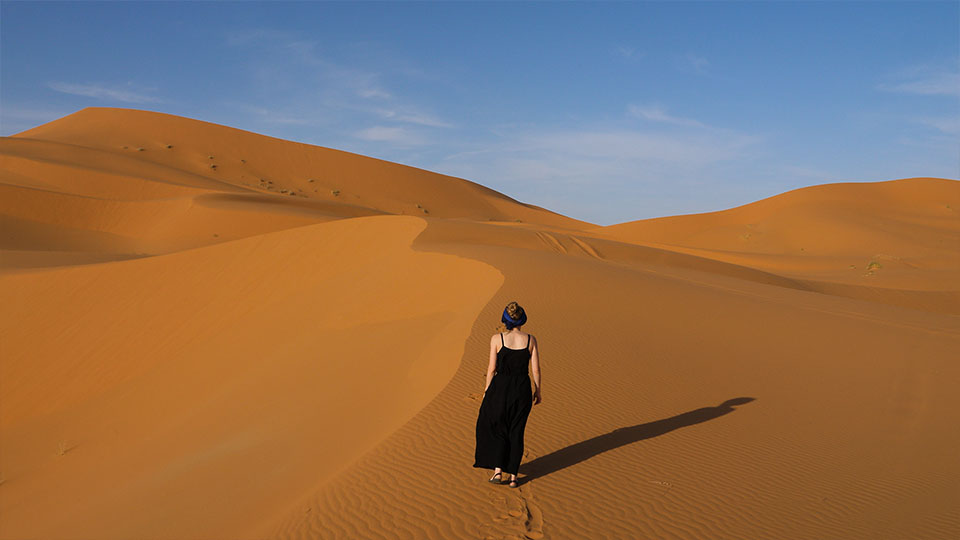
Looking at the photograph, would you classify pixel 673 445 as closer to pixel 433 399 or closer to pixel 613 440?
pixel 613 440

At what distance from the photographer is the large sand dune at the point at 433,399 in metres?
5.18

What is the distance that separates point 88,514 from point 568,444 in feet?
16.2

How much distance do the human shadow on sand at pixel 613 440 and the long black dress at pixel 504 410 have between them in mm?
378

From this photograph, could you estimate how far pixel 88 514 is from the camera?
671cm

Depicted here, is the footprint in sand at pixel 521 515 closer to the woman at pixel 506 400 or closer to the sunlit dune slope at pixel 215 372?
the woman at pixel 506 400

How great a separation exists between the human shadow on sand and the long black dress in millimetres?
378

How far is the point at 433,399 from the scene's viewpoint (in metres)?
6.87

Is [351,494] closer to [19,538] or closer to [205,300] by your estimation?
[19,538]

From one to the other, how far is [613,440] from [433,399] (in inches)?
73.8

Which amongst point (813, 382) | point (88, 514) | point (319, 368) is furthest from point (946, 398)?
point (88, 514)

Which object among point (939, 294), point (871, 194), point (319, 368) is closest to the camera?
→ point (319, 368)

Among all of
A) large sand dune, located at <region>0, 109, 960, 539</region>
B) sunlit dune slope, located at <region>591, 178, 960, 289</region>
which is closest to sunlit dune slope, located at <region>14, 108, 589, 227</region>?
sunlit dune slope, located at <region>591, 178, 960, 289</region>

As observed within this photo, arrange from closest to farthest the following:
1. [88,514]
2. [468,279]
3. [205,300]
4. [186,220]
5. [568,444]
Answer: [568,444] → [88,514] → [468,279] → [205,300] → [186,220]

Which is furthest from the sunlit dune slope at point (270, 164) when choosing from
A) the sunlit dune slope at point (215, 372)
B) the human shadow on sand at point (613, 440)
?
the human shadow on sand at point (613, 440)
